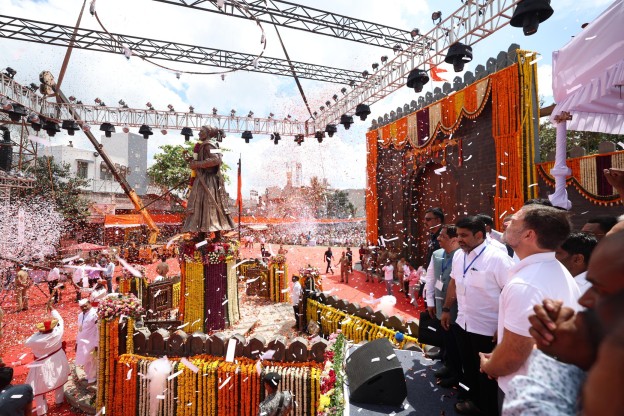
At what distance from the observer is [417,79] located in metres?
9.50

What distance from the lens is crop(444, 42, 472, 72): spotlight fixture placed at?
7934 millimetres

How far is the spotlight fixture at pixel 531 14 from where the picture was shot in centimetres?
608

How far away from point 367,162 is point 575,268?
649 inches

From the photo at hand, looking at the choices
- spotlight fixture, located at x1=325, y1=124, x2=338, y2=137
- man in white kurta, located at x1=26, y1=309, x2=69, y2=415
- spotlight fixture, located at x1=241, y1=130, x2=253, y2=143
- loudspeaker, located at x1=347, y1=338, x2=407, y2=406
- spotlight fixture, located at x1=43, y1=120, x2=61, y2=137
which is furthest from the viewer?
spotlight fixture, located at x1=241, y1=130, x2=253, y2=143

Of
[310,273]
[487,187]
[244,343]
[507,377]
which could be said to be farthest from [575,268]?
[487,187]

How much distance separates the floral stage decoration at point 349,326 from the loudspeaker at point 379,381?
1871 millimetres

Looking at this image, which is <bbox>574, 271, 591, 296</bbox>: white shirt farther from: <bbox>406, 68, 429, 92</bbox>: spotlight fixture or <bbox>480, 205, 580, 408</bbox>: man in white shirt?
<bbox>406, 68, 429, 92</bbox>: spotlight fixture

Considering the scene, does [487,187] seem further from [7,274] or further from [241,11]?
[7,274]

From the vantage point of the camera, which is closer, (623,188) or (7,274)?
(623,188)

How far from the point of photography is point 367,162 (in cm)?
1897

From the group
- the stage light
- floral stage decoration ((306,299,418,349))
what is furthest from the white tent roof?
the stage light

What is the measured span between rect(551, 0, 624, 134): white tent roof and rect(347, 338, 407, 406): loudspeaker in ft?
12.8

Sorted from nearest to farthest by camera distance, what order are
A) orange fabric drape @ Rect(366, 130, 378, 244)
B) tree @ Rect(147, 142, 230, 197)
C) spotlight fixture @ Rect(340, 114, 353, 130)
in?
1. spotlight fixture @ Rect(340, 114, 353, 130)
2. orange fabric drape @ Rect(366, 130, 378, 244)
3. tree @ Rect(147, 142, 230, 197)

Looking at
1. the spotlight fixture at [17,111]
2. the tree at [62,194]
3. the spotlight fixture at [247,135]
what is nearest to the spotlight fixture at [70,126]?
the spotlight fixture at [17,111]
